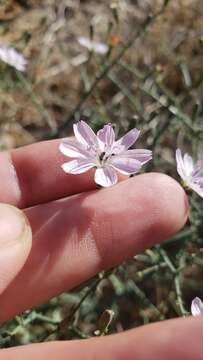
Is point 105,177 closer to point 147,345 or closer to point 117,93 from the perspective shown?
point 147,345

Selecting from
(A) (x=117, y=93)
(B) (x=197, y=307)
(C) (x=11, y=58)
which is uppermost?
(C) (x=11, y=58)

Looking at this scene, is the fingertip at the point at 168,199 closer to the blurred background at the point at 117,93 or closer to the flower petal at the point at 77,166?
the flower petal at the point at 77,166

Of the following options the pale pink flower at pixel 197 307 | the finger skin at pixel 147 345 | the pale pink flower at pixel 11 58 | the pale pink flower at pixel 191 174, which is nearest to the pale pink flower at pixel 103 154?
the pale pink flower at pixel 191 174

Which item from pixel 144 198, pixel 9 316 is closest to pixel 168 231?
pixel 144 198

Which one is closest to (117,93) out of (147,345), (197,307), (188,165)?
(188,165)

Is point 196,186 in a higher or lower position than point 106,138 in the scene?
lower

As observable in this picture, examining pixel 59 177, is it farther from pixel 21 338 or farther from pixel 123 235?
pixel 21 338
